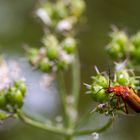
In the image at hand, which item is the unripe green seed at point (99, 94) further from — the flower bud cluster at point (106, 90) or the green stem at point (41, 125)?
the green stem at point (41, 125)

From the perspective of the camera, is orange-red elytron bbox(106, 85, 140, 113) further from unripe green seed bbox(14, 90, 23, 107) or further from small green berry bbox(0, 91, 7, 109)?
small green berry bbox(0, 91, 7, 109)

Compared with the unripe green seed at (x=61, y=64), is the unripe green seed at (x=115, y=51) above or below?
above

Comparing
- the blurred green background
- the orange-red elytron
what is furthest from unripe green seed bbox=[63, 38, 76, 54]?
the blurred green background

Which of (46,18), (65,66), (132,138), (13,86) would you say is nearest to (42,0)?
(46,18)

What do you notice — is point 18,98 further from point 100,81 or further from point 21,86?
point 100,81

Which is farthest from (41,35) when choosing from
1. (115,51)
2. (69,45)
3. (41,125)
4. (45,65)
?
(41,125)

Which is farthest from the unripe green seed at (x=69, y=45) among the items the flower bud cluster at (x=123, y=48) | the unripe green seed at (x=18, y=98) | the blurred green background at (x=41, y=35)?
the blurred green background at (x=41, y=35)
